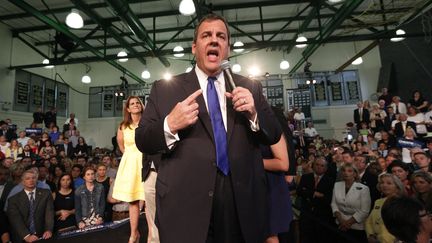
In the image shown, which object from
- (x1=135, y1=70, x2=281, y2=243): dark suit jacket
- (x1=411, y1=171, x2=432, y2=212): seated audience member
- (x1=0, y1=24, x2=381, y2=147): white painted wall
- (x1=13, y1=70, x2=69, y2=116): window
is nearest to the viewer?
(x1=135, y1=70, x2=281, y2=243): dark suit jacket

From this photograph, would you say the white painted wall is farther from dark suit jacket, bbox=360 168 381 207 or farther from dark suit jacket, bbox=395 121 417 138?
dark suit jacket, bbox=360 168 381 207

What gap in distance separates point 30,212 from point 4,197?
0.73m

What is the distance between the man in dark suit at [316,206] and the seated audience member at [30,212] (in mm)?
3410

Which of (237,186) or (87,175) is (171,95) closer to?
(237,186)

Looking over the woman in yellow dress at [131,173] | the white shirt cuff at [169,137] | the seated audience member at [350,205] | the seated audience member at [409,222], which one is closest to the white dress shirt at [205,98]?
the white shirt cuff at [169,137]

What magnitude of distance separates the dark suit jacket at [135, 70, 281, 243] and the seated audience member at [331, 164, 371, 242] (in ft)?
9.26

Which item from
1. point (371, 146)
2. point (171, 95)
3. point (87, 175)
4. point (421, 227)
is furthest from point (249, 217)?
point (371, 146)

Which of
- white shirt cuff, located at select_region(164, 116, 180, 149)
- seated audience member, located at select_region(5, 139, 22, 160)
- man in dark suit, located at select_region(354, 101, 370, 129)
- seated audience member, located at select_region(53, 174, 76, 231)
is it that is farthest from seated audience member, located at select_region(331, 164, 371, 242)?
seated audience member, located at select_region(5, 139, 22, 160)

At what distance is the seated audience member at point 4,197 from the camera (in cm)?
343

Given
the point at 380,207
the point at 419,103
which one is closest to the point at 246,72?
the point at 419,103

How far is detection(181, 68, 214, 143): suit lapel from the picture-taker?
2.89ft

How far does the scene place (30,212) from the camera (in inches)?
141

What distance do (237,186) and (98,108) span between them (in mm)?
14809

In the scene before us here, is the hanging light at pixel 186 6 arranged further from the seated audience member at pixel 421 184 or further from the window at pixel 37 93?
the window at pixel 37 93
